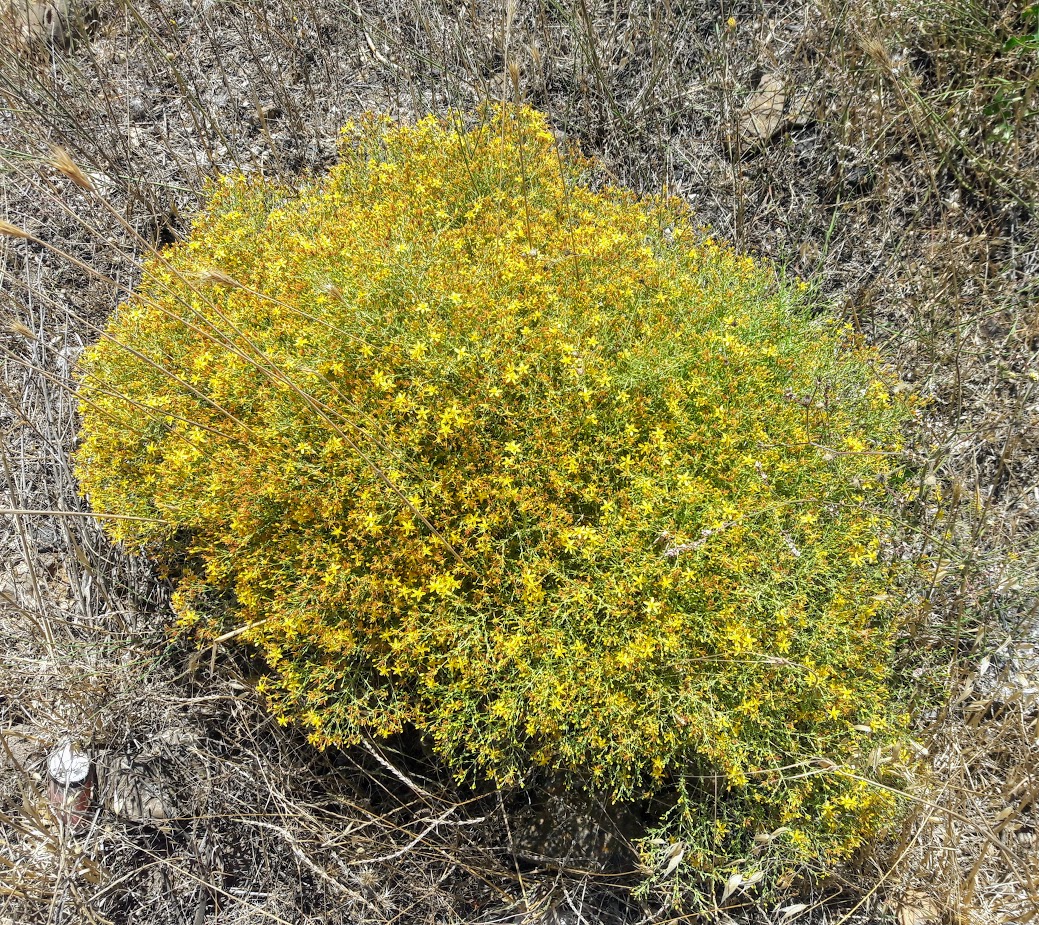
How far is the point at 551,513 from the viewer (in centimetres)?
279

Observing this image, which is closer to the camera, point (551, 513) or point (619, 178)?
point (551, 513)

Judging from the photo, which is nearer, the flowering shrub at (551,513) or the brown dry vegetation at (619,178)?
the flowering shrub at (551,513)

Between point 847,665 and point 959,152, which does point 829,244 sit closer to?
point 959,152

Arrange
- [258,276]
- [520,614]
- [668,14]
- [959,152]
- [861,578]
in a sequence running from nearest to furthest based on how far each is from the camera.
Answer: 1. [520,614]
2. [861,578]
3. [258,276]
4. [959,152]
5. [668,14]

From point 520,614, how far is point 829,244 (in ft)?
10.5

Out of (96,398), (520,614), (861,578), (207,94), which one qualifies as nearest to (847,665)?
(861,578)

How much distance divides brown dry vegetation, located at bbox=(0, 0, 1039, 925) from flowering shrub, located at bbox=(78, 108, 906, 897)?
39 centimetres

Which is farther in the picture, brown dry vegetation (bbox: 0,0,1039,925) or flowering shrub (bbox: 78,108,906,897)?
brown dry vegetation (bbox: 0,0,1039,925)

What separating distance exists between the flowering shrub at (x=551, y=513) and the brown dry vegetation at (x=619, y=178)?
0.39m

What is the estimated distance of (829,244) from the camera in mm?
4398

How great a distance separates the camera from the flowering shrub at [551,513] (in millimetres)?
2703

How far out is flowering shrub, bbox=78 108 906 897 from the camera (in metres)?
2.70

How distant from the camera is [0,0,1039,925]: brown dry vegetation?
10.1 ft

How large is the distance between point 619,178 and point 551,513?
289 centimetres
